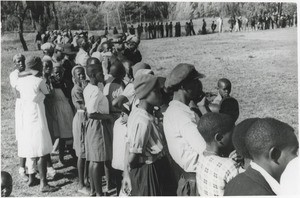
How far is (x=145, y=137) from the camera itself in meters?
2.17

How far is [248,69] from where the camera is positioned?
684 cm

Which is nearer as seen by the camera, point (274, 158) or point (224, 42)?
point (274, 158)

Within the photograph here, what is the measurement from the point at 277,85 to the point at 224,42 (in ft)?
12.8

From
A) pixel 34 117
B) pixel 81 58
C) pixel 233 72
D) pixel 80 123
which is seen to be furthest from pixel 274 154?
pixel 233 72

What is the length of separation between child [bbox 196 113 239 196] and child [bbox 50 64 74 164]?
1.99m

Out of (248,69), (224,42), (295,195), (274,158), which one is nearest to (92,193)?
(295,195)

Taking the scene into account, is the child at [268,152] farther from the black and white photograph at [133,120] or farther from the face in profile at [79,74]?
the face in profile at [79,74]

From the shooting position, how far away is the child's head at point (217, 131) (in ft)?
6.34

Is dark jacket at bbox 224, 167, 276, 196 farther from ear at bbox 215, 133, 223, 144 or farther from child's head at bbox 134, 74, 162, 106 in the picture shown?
child's head at bbox 134, 74, 162, 106

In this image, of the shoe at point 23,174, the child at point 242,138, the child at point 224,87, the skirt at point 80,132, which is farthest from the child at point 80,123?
the child at point 242,138

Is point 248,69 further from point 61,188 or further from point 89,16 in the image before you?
point 61,188

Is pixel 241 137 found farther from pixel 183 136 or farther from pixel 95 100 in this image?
pixel 95 100

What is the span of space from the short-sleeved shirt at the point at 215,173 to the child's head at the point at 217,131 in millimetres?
94

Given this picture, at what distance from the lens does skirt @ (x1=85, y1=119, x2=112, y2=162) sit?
3080 millimetres
